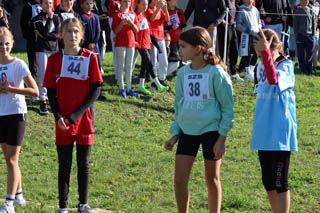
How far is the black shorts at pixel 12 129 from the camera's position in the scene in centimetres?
602

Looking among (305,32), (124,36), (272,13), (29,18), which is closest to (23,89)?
(29,18)

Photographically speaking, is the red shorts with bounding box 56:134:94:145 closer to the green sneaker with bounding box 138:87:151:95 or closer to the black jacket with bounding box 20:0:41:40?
the black jacket with bounding box 20:0:41:40

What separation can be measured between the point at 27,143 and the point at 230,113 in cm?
435

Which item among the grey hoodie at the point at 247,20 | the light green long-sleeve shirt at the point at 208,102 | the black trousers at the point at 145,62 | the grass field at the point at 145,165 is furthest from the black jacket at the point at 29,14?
the light green long-sleeve shirt at the point at 208,102

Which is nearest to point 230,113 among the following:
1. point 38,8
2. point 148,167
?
point 148,167

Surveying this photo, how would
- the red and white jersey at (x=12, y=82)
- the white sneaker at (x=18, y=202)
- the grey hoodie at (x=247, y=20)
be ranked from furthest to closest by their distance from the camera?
the grey hoodie at (x=247, y=20) < the white sneaker at (x=18, y=202) < the red and white jersey at (x=12, y=82)

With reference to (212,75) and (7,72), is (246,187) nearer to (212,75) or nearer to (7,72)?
(212,75)

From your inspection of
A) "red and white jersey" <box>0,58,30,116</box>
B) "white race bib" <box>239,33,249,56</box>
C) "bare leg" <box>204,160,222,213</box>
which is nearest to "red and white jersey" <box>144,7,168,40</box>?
"white race bib" <box>239,33,249,56</box>

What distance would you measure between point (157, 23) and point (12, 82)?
20.2 ft

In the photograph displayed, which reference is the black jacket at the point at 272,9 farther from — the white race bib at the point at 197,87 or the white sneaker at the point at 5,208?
the white sneaker at the point at 5,208

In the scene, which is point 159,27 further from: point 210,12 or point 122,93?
point 122,93

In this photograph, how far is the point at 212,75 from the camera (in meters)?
5.28

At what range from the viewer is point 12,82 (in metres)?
6.08

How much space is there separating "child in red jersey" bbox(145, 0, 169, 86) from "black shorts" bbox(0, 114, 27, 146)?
6081 millimetres
